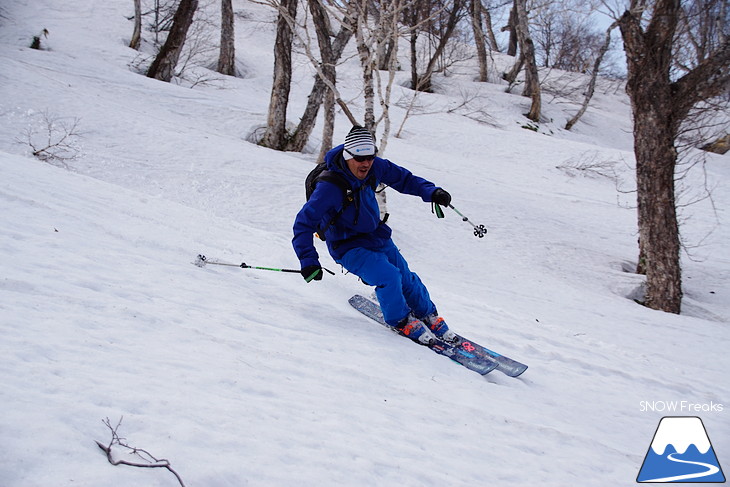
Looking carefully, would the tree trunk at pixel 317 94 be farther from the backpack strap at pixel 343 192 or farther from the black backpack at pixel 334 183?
the backpack strap at pixel 343 192

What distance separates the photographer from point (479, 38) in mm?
26297

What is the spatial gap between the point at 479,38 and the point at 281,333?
25.8 metres

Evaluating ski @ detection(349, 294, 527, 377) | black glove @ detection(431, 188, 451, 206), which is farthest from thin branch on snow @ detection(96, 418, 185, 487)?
black glove @ detection(431, 188, 451, 206)

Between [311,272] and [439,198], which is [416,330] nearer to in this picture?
[311,272]

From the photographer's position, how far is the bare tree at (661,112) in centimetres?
740

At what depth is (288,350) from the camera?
3.72 m

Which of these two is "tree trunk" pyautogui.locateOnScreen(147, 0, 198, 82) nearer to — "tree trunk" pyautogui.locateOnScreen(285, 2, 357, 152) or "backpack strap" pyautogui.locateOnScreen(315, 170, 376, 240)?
"tree trunk" pyautogui.locateOnScreen(285, 2, 357, 152)

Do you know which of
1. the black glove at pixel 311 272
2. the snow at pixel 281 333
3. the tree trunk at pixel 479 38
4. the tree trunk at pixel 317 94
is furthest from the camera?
the tree trunk at pixel 479 38

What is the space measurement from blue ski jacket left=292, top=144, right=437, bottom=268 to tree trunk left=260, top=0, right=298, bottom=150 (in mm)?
7925

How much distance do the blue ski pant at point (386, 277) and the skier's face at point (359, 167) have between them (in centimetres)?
65

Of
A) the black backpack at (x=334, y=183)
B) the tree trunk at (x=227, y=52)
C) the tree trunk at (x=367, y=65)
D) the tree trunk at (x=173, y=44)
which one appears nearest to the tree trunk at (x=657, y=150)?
the tree trunk at (x=367, y=65)

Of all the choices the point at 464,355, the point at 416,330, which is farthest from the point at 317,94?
the point at 464,355

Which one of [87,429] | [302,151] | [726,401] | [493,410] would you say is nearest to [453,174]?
[302,151]

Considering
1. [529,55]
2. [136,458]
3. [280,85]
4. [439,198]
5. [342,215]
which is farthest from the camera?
[529,55]
